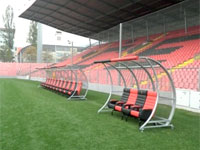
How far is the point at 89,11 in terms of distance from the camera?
21.9 meters

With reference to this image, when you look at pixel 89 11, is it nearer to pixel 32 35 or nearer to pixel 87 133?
pixel 87 133

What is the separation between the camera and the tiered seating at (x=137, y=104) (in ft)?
18.3

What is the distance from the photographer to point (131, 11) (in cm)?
2055

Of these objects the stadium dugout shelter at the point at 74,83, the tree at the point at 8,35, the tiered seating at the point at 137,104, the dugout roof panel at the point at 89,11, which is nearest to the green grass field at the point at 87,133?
the tiered seating at the point at 137,104

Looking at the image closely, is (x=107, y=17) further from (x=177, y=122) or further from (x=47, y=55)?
(x=47, y=55)

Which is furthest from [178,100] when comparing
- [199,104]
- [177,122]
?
[177,122]

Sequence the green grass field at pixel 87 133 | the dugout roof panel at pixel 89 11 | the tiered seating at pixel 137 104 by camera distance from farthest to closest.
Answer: the dugout roof panel at pixel 89 11
the tiered seating at pixel 137 104
the green grass field at pixel 87 133

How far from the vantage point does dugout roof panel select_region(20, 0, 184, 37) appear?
62.3 feet

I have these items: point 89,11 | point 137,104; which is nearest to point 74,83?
point 137,104

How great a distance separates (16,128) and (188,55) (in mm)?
13122

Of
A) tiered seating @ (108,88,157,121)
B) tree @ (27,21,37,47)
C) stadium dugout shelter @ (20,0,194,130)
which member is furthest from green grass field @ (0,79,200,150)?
tree @ (27,21,37,47)

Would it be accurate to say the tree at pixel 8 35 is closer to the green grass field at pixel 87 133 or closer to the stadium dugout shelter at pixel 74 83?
the stadium dugout shelter at pixel 74 83

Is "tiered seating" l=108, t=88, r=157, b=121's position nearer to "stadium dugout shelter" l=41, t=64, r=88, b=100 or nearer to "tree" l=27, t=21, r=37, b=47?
"stadium dugout shelter" l=41, t=64, r=88, b=100

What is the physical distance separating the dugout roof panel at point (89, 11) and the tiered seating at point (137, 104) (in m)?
13.2
